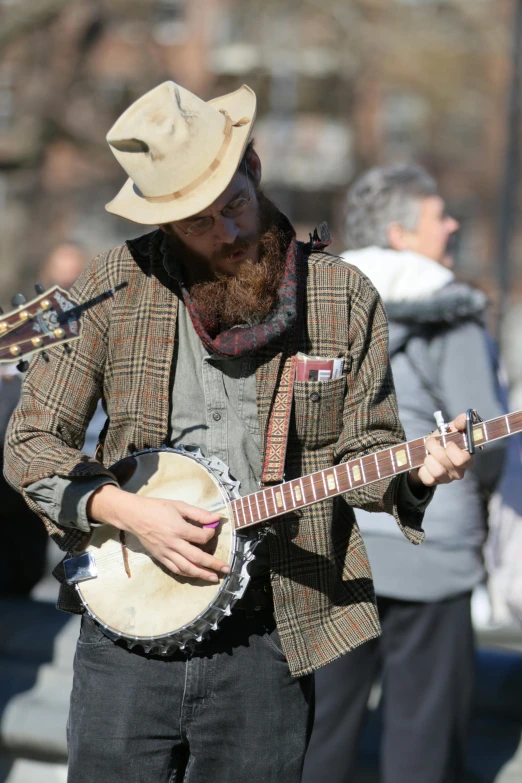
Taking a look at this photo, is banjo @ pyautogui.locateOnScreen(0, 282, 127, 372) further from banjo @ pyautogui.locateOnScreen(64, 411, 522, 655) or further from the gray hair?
the gray hair

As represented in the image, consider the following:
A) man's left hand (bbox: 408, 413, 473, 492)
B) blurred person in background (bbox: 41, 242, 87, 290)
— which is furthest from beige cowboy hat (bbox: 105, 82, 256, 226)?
blurred person in background (bbox: 41, 242, 87, 290)

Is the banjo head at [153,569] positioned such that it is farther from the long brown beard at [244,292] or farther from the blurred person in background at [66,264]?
the blurred person in background at [66,264]

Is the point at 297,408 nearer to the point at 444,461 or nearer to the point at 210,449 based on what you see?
the point at 210,449

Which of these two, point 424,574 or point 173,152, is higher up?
point 173,152

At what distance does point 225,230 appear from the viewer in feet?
8.02

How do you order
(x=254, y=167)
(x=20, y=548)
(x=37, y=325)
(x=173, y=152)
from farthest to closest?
1. (x=20, y=548)
2. (x=254, y=167)
3. (x=173, y=152)
4. (x=37, y=325)

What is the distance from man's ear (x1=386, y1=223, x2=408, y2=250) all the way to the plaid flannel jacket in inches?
56.1

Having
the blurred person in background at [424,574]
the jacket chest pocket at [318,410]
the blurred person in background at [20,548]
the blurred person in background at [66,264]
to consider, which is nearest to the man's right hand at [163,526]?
the jacket chest pocket at [318,410]

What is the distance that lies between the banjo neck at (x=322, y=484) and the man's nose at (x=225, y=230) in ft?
1.92

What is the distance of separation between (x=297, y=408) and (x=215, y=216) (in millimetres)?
490

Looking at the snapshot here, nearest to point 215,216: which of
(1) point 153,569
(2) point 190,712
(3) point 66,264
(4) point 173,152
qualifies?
(4) point 173,152

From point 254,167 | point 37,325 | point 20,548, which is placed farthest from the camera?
point 20,548

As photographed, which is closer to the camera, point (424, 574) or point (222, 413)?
point (222, 413)

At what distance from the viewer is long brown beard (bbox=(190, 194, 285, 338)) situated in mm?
2443
